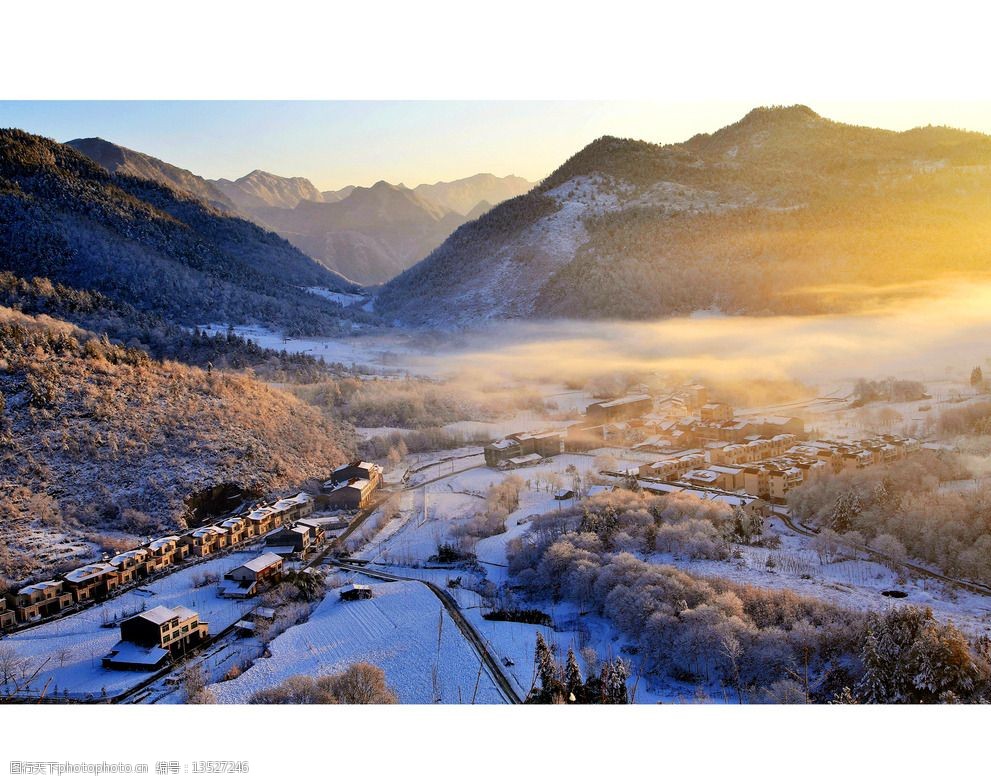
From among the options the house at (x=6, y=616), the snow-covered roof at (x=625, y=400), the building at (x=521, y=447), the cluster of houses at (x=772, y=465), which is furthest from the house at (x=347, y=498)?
the snow-covered roof at (x=625, y=400)

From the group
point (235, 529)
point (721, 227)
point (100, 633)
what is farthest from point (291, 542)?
point (721, 227)

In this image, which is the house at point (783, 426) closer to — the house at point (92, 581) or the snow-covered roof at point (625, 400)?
the snow-covered roof at point (625, 400)

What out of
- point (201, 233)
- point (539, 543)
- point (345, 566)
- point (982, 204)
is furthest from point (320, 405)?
point (201, 233)

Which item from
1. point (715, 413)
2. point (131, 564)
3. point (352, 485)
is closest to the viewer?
point (131, 564)

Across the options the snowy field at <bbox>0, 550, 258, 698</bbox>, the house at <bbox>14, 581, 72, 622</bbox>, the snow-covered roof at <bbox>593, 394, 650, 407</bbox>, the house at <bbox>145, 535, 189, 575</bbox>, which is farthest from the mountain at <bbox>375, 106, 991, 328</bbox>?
the house at <bbox>14, 581, 72, 622</bbox>

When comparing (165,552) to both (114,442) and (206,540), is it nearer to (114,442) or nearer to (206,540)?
(206,540)

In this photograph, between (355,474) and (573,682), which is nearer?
(573,682)
